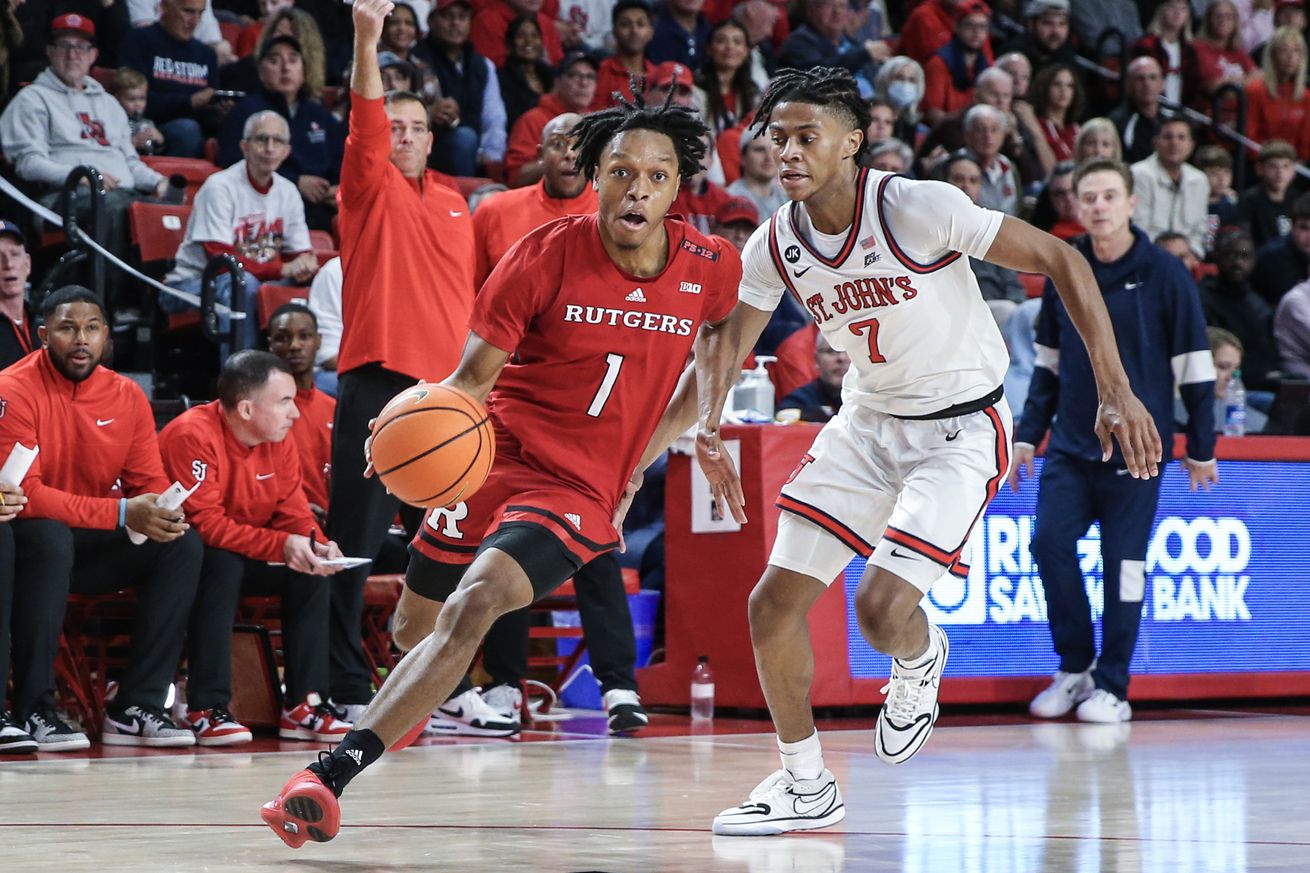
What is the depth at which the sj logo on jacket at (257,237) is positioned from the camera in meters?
9.60

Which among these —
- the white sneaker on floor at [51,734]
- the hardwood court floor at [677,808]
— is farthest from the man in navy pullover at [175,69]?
the hardwood court floor at [677,808]

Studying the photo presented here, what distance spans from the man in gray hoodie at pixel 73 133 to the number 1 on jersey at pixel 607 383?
558 centimetres

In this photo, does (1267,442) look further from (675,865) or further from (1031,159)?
(675,865)

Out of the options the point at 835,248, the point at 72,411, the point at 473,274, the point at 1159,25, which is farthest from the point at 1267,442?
the point at 1159,25

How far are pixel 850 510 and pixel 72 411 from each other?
3548mm

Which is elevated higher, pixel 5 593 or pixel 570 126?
pixel 570 126

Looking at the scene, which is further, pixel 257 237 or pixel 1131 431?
pixel 257 237

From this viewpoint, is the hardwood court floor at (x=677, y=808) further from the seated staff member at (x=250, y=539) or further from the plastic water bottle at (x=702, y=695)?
the plastic water bottle at (x=702, y=695)

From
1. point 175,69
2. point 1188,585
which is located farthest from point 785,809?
point 175,69

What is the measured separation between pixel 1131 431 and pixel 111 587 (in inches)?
169

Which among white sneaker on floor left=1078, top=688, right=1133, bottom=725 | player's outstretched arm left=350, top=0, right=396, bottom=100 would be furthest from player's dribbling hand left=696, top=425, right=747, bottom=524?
white sneaker on floor left=1078, top=688, right=1133, bottom=725

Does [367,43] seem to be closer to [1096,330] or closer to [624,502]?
[624,502]

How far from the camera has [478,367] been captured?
4.58 metres

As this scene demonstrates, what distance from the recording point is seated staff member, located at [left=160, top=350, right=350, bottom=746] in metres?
7.09
